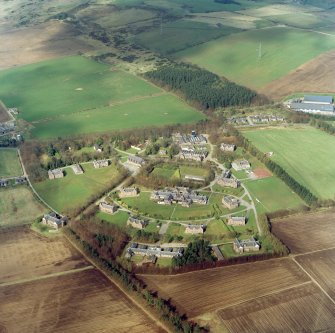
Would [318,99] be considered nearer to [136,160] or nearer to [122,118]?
[122,118]

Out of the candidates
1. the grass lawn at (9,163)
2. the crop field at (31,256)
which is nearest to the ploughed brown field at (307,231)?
the crop field at (31,256)

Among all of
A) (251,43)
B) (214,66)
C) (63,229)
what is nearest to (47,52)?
(214,66)

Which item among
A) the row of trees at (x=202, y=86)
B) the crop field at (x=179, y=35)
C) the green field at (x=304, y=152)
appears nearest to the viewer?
the green field at (x=304, y=152)

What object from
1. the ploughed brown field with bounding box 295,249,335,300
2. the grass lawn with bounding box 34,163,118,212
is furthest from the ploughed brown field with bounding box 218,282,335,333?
→ the grass lawn with bounding box 34,163,118,212

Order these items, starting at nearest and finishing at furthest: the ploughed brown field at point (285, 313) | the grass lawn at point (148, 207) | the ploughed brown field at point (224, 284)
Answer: the ploughed brown field at point (285, 313), the ploughed brown field at point (224, 284), the grass lawn at point (148, 207)

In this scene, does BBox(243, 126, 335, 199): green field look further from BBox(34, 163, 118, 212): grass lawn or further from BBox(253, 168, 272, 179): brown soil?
BBox(34, 163, 118, 212): grass lawn

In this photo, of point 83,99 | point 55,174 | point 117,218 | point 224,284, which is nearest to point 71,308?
point 224,284

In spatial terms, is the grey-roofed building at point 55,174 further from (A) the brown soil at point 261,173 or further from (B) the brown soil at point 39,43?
(B) the brown soil at point 39,43
